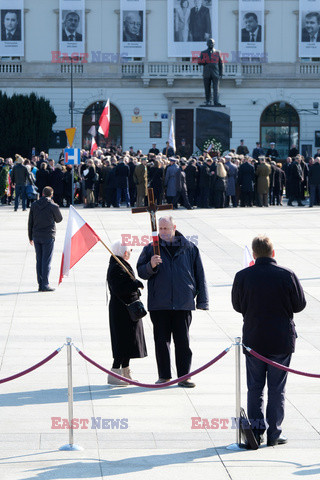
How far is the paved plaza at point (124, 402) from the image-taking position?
7.28 metres

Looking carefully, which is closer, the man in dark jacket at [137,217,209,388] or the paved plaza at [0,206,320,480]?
the paved plaza at [0,206,320,480]

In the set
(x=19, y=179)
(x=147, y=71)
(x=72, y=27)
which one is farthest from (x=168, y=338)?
(x=72, y=27)

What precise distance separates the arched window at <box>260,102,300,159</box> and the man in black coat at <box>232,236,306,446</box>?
49533 millimetres

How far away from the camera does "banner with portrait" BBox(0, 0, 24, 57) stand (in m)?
55.1

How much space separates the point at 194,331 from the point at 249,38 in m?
45.3

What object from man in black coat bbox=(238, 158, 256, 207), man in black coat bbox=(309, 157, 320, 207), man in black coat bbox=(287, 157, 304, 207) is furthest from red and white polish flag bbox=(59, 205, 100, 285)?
man in black coat bbox=(287, 157, 304, 207)

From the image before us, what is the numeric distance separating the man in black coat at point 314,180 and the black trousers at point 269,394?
922 inches

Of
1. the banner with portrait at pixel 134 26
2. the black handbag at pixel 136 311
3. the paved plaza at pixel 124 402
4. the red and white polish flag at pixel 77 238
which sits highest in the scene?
the banner with portrait at pixel 134 26

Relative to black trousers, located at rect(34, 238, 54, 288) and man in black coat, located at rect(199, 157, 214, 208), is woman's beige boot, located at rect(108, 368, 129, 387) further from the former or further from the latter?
man in black coat, located at rect(199, 157, 214, 208)

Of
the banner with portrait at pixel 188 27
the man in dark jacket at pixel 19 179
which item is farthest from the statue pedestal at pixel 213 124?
the banner with portrait at pixel 188 27

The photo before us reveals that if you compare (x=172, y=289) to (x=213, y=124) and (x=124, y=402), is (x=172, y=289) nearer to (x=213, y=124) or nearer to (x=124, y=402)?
(x=124, y=402)

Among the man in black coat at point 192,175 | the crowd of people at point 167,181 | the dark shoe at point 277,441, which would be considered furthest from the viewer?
the man in black coat at point 192,175

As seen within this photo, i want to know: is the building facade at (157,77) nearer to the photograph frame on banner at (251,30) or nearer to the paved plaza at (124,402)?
the photograph frame on banner at (251,30)

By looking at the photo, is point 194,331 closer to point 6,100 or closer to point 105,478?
point 105,478
